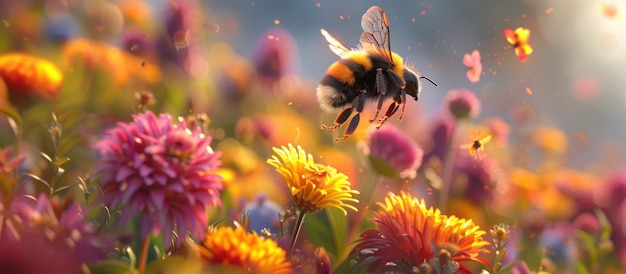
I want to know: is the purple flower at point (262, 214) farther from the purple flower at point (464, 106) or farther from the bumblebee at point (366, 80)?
the purple flower at point (464, 106)

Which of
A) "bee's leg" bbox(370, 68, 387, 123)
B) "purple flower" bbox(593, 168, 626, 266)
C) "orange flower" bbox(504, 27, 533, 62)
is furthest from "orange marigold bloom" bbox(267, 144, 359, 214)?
"purple flower" bbox(593, 168, 626, 266)

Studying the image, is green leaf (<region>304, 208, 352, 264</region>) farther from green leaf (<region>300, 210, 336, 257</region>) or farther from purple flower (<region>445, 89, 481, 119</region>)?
purple flower (<region>445, 89, 481, 119</region>)

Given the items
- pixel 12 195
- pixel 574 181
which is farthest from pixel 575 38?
pixel 12 195

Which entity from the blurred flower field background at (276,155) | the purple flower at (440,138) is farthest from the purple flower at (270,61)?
the purple flower at (440,138)

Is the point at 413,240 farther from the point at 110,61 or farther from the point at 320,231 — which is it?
the point at 110,61

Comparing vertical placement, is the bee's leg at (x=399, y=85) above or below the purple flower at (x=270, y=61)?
above

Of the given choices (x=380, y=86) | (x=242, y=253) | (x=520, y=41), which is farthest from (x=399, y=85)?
(x=242, y=253)

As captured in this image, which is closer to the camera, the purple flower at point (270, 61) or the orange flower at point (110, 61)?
the orange flower at point (110, 61)
